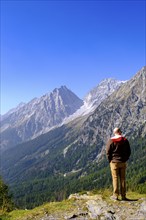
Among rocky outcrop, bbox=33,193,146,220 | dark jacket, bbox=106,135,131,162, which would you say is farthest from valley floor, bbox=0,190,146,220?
dark jacket, bbox=106,135,131,162

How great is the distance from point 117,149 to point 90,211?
4244mm

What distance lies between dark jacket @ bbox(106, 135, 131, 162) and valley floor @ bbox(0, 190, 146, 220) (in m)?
2.74

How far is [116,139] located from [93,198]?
4577mm

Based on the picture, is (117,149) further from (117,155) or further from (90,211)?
(90,211)

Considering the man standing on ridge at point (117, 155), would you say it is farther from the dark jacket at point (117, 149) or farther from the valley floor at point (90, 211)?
the valley floor at point (90, 211)

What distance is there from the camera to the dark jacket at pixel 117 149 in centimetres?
2036

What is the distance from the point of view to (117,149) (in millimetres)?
20359

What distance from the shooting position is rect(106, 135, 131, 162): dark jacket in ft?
66.8

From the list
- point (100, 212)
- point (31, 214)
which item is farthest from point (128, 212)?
point (31, 214)

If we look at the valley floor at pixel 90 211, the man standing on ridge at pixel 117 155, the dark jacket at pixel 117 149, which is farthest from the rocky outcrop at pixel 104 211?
the dark jacket at pixel 117 149

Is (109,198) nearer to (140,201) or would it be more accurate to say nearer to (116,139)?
(140,201)

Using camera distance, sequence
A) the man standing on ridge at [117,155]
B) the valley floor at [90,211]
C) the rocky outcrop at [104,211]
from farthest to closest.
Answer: the man standing on ridge at [117,155] < the valley floor at [90,211] < the rocky outcrop at [104,211]

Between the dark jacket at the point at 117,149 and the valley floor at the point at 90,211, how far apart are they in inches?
108

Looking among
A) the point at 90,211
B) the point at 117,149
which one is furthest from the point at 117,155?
the point at 90,211
